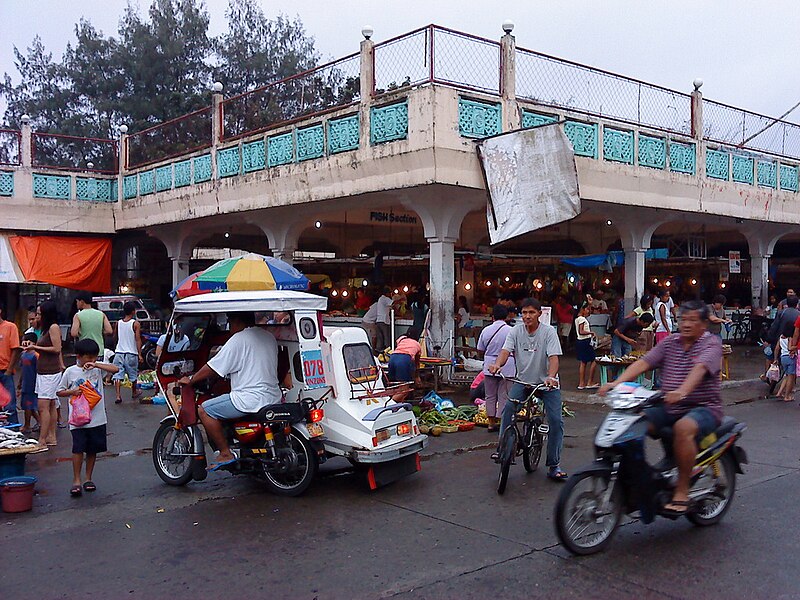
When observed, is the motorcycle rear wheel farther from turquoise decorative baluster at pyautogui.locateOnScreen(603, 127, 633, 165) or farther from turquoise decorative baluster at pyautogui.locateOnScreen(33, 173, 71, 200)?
turquoise decorative baluster at pyautogui.locateOnScreen(33, 173, 71, 200)

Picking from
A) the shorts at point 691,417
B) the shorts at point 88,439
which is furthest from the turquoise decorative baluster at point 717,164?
the shorts at point 88,439

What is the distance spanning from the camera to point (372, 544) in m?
5.46

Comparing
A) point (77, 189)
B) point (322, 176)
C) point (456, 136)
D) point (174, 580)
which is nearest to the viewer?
point (174, 580)

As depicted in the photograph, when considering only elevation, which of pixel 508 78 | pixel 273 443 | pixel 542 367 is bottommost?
pixel 273 443

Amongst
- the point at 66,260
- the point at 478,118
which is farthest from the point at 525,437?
the point at 66,260

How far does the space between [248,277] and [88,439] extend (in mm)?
5342

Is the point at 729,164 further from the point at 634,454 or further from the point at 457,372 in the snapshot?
the point at 634,454

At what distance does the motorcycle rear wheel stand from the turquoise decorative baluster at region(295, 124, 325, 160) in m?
9.80

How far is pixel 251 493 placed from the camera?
694cm

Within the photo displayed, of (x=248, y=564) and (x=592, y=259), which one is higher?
(x=592, y=259)

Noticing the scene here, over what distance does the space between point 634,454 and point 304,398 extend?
3207mm

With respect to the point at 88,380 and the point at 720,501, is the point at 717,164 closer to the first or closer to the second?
the point at 720,501

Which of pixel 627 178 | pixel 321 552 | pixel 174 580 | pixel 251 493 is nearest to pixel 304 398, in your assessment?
pixel 251 493

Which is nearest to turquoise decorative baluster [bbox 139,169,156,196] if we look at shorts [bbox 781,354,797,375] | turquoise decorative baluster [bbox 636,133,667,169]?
turquoise decorative baluster [bbox 636,133,667,169]
